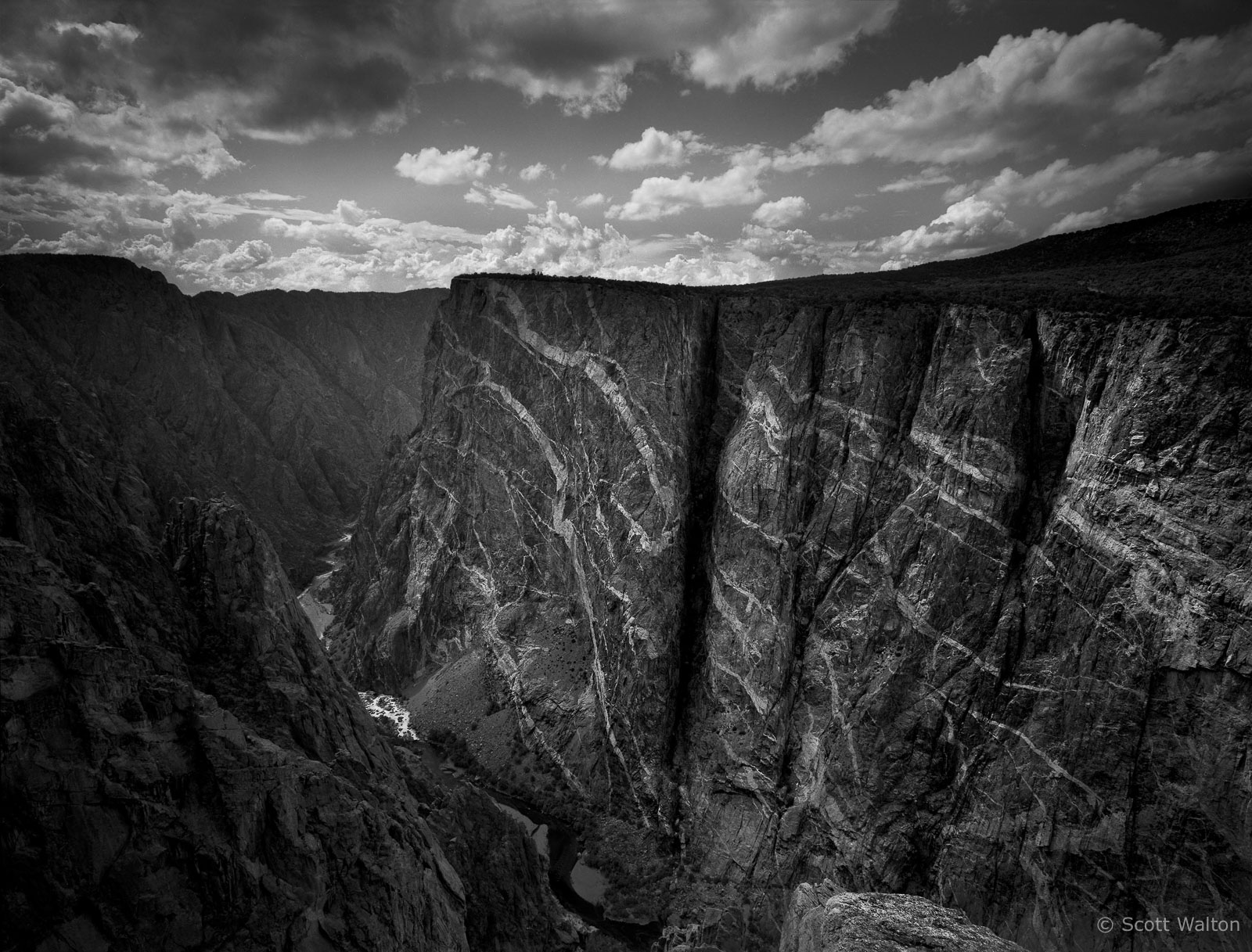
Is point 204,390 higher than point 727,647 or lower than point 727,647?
higher

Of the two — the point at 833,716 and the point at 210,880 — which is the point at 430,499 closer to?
the point at 833,716

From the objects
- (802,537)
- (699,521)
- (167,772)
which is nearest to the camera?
(167,772)

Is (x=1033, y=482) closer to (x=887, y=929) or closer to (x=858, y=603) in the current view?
(x=858, y=603)

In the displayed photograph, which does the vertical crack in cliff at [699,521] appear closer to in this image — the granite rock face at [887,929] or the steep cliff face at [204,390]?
the granite rock face at [887,929]

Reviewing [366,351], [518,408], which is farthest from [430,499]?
[366,351]

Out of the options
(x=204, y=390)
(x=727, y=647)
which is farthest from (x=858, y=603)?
(x=204, y=390)

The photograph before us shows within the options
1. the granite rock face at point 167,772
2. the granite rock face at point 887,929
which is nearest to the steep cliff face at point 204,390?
the granite rock face at point 167,772
